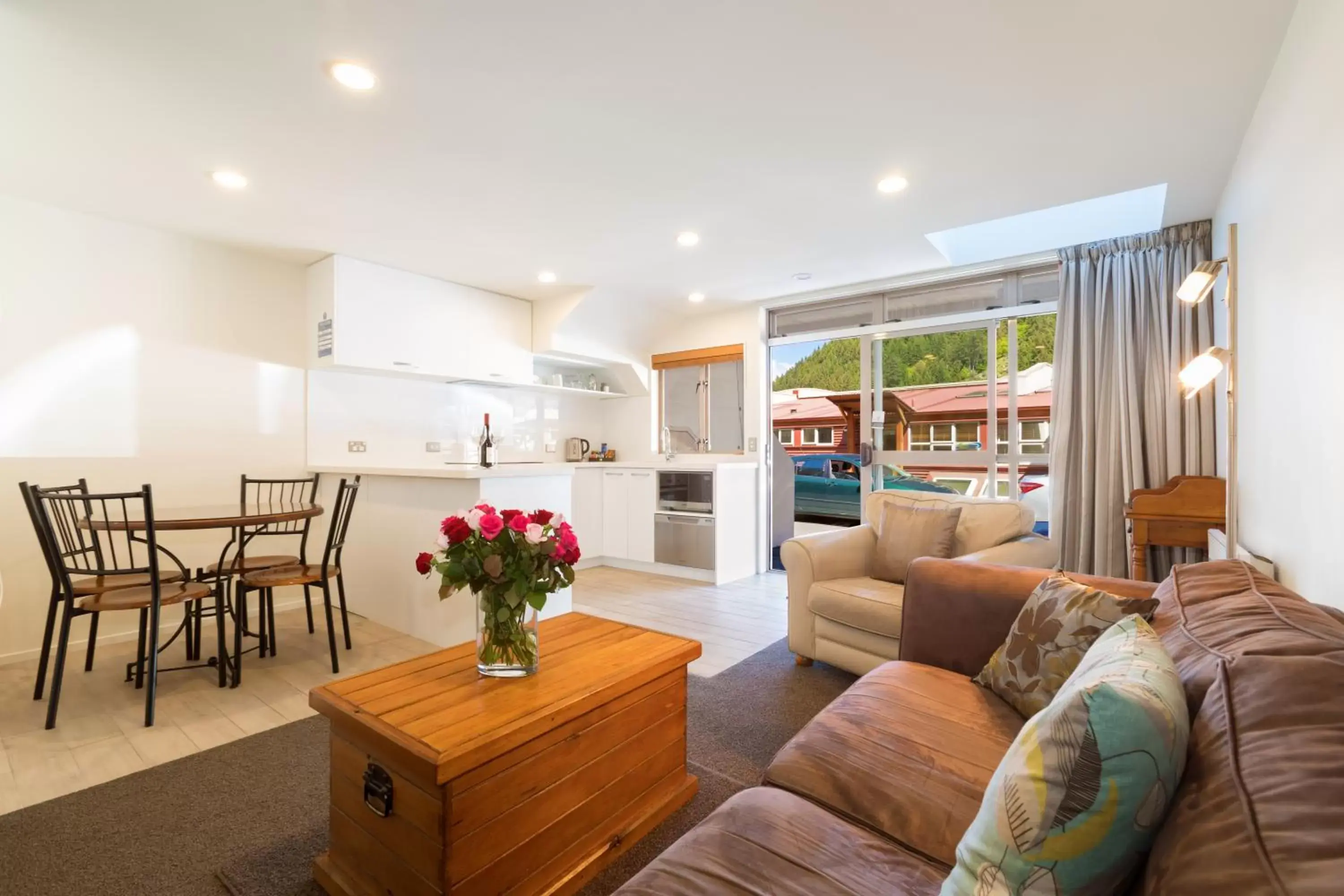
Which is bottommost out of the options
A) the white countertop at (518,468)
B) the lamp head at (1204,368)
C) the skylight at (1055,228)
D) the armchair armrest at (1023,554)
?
the armchair armrest at (1023,554)

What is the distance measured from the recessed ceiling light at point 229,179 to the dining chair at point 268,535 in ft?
5.17

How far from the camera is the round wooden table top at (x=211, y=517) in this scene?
2.48 meters

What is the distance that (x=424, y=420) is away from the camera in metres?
4.89

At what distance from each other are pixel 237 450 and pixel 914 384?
4.79 metres

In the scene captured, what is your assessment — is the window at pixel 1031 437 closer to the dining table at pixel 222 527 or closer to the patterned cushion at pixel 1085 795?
the patterned cushion at pixel 1085 795

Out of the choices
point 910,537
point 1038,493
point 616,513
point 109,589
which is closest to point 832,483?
point 1038,493

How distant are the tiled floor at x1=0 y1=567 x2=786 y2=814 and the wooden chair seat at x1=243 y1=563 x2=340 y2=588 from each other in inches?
17.0

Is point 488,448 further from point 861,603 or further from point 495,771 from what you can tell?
point 495,771

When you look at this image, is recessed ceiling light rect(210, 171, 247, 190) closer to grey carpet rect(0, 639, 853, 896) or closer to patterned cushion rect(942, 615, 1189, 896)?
grey carpet rect(0, 639, 853, 896)

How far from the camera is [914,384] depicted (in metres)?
4.78

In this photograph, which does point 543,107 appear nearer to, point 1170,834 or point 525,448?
point 1170,834

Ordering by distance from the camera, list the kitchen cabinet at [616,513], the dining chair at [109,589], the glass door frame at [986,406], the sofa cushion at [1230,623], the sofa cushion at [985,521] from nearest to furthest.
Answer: the sofa cushion at [1230,623] < the dining chair at [109,589] < the sofa cushion at [985,521] < the glass door frame at [986,406] < the kitchen cabinet at [616,513]

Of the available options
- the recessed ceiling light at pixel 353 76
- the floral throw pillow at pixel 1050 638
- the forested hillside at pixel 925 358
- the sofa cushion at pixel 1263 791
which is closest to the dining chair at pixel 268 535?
the recessed ceiling light at pixel 353 76

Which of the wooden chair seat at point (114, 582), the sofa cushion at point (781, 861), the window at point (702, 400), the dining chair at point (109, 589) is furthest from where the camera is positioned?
the window at point (702, 400)
